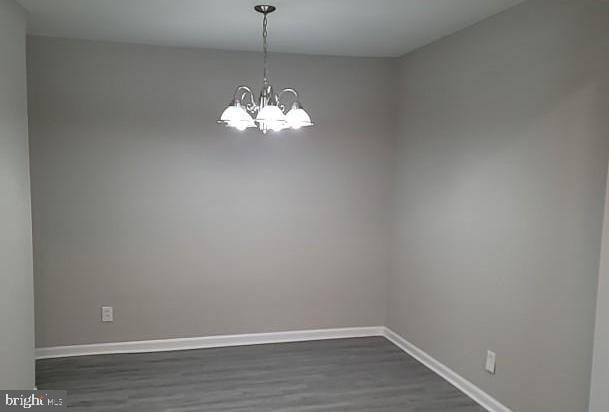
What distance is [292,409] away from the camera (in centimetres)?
330

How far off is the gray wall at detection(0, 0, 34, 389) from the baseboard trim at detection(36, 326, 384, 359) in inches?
35.5

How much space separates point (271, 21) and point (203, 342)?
275cm

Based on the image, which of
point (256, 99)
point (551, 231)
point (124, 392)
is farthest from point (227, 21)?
point (124, 392)

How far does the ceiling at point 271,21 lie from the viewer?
3.03 meters

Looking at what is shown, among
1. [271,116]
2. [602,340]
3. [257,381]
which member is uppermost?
[271,116]

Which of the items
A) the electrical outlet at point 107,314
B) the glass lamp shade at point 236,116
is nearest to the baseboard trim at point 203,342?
the electrical outlet at point 107,314

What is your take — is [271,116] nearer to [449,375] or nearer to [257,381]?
[257,381]

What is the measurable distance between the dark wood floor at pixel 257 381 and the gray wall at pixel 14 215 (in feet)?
1.83

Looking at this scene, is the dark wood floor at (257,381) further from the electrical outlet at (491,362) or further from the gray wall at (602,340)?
the gray wall at (602,340)

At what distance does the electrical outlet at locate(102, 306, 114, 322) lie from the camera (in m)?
4.19

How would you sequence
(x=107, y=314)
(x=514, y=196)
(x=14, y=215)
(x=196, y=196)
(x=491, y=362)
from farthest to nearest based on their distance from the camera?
(x=196, y=196) → (x=107, y=314) → (x=491, y=362) → (x=514, y=196) → (x=14, y=215)

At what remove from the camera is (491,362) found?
330cm

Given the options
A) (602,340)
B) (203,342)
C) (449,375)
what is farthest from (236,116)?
(449,375)

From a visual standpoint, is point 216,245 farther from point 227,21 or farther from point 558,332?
point 558,332
